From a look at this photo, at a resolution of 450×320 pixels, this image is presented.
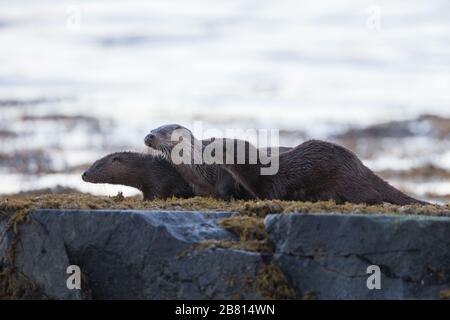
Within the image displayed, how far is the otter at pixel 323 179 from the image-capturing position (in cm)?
856

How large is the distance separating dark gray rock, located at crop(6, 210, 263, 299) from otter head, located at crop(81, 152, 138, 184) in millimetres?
3119

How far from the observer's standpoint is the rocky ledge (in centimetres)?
691

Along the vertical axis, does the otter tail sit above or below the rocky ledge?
above

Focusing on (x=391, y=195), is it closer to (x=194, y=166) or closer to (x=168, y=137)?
(x=194, y=166)

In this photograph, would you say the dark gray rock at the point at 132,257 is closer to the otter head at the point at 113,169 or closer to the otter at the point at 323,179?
the otter at the point at 323,179

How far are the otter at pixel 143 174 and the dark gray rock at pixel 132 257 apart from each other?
2654 millimetres

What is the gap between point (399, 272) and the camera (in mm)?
6910

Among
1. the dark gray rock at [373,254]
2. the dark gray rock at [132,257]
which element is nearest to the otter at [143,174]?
the dark gray rock at [132,257]

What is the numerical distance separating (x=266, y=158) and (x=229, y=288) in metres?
2.07

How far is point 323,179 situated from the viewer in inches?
339

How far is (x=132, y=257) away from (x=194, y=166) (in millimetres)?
2447

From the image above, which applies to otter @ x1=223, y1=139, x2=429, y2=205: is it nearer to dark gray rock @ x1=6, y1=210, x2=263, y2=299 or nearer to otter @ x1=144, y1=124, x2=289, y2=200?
otter @ x1=144, y1=124, x2=289, y2=200

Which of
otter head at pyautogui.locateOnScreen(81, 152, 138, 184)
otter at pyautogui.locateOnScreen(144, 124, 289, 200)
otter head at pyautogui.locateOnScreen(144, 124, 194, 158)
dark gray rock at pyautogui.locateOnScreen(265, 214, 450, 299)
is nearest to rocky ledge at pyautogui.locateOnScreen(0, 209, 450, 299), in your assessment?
dark gray rock at pyautogui.locateOnScreen(265, 214, 450, 299)
